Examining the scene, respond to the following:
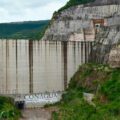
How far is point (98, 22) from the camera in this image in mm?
61875

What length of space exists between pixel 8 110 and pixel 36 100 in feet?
18.0

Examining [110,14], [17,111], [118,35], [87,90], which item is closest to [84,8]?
[110,14]

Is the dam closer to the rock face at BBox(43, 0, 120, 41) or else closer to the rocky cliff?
the rocky cliff

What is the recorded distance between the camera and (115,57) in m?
52.4

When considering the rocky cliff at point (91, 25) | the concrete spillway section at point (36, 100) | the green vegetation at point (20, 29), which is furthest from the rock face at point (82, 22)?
the green vegetation at point (20, 29)

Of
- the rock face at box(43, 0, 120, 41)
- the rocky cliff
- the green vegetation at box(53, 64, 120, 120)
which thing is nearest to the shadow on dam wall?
the green vegetation at box(53, 64, 120, 120)

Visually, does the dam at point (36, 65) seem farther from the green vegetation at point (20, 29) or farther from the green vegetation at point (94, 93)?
the green vegetation at point (20, 29)

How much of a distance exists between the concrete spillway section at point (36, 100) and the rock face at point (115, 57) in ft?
15.3

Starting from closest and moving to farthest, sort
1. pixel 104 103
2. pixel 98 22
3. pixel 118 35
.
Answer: pixel 104 103, pixel 118 35, pixel 98 22

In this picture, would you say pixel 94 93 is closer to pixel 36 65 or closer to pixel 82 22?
pixel 36 65

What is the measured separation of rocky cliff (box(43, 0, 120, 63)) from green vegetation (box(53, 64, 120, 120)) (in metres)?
3.18

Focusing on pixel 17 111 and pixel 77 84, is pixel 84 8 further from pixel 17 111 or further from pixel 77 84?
pixel 17 111

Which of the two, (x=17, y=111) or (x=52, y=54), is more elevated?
(x=52, y=54)

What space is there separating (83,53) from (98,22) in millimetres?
6230
